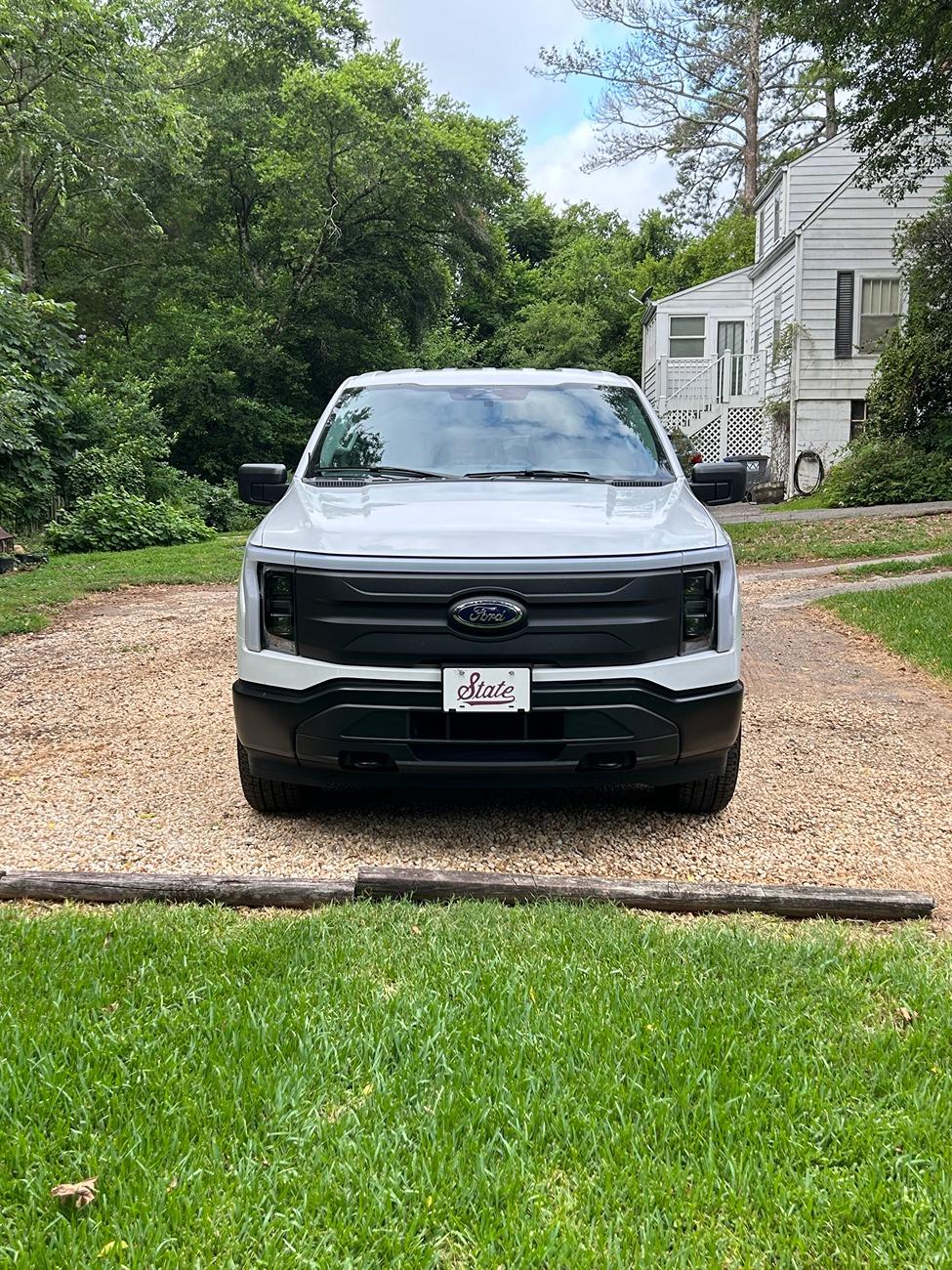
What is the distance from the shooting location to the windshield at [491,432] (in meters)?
Result: 4.56

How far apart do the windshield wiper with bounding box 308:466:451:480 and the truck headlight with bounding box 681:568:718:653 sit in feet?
4.13

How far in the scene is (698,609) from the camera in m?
3.62

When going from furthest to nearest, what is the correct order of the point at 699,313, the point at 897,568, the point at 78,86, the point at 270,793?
the point at 699,313
the point at 78,86
the point at 897,568
the point at 270,793

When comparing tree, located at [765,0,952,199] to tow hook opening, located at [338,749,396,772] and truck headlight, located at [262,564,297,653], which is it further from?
tow hook opening, located at [338,749,396,772]

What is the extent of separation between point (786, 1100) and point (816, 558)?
11.5 m

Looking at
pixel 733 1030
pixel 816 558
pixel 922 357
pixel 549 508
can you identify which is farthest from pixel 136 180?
pixel 733 1030

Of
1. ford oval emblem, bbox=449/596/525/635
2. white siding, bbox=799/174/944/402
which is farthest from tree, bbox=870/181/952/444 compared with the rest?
ford oval emblem, bbox=449/596/525/635

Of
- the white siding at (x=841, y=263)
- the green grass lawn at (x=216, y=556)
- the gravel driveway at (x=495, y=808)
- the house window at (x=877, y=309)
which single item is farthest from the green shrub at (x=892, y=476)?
the gravel driveway at (x=495, y=808)

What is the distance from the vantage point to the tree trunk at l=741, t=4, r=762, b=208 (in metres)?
35.3

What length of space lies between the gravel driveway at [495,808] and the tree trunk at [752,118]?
34865 millimetres

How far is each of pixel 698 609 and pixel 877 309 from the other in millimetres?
19959

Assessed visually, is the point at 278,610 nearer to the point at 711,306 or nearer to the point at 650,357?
the point at 711,306

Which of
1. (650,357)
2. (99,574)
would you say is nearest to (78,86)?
(99,574)

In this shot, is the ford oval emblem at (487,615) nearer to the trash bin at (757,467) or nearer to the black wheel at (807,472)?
the black wheel at (807,472)
